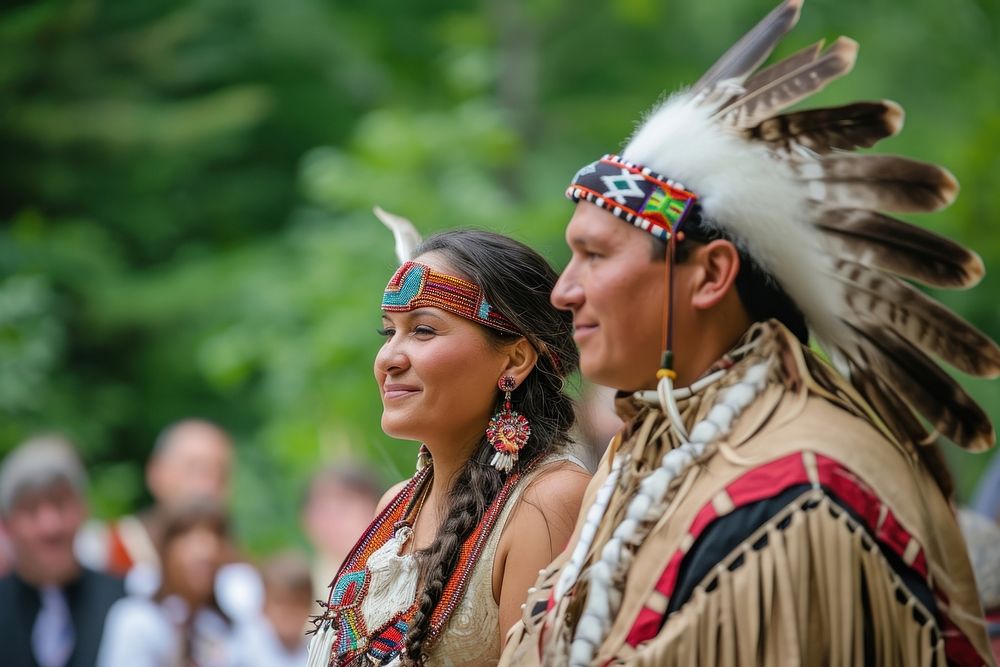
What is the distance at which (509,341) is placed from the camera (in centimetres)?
271

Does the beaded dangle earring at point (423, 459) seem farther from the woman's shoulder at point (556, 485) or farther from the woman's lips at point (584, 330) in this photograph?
the woman's lips at point (584, 330)

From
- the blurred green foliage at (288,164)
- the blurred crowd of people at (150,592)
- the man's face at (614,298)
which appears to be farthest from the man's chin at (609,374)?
the blurred green foliage at (288,164)

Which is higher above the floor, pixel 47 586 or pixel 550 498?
pixel 47 586

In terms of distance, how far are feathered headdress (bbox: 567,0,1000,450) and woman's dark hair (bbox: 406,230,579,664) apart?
0.64 metres

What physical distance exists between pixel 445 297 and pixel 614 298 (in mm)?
643

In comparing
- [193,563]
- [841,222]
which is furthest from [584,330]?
[193,563]

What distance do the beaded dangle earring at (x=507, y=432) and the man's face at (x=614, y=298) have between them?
1.66 feet

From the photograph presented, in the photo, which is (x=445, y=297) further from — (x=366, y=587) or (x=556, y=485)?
(x=366, y=587)

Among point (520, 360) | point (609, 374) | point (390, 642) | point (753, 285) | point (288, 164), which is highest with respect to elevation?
point (288, 164)

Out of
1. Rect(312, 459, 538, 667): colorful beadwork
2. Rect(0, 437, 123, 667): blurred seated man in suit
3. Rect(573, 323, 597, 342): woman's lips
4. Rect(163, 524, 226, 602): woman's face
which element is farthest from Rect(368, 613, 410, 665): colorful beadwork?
Rect(0, 437, 123, 667): blurred seated man in suit

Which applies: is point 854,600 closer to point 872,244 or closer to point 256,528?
point 872,244

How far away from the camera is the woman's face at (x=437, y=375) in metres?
2.62

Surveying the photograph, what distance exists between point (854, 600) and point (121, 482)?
914 centimetres

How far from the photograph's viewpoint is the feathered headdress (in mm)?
1974
